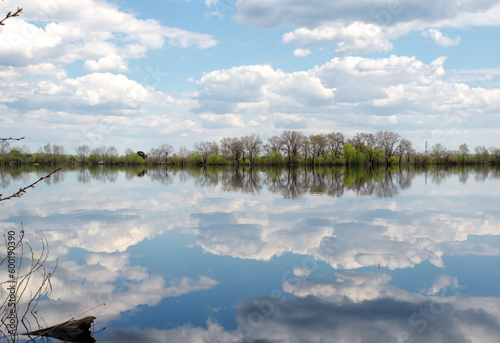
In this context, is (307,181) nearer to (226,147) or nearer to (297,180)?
(297,180)

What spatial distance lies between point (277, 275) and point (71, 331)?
15.2 feet

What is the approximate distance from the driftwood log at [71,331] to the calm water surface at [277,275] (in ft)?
0.98

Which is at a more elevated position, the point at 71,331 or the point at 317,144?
the point at 317,144

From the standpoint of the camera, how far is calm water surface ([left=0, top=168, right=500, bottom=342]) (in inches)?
256

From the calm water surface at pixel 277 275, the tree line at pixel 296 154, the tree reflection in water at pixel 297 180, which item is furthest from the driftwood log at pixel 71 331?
the tree line at pixel 296 154

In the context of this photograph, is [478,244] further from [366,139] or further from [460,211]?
[366,139]

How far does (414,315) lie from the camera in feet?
22.5

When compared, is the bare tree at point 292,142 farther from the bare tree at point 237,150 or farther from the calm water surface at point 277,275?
the calm water surface at point 277,275

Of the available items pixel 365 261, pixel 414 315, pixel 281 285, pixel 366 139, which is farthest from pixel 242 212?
pixel 366 139

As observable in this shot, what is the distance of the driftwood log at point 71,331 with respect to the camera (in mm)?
6188

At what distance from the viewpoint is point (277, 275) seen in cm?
912

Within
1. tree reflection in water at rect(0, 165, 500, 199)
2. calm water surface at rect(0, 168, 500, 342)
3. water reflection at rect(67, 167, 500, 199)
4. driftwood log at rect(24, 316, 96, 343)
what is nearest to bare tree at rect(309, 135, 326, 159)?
tree reflection in water at rect(0, 165, 500, 199)

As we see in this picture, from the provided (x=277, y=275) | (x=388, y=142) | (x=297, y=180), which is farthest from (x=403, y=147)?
(x=277, y=275)

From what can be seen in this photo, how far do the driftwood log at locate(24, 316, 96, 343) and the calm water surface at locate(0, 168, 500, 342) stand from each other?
0.30 metres
